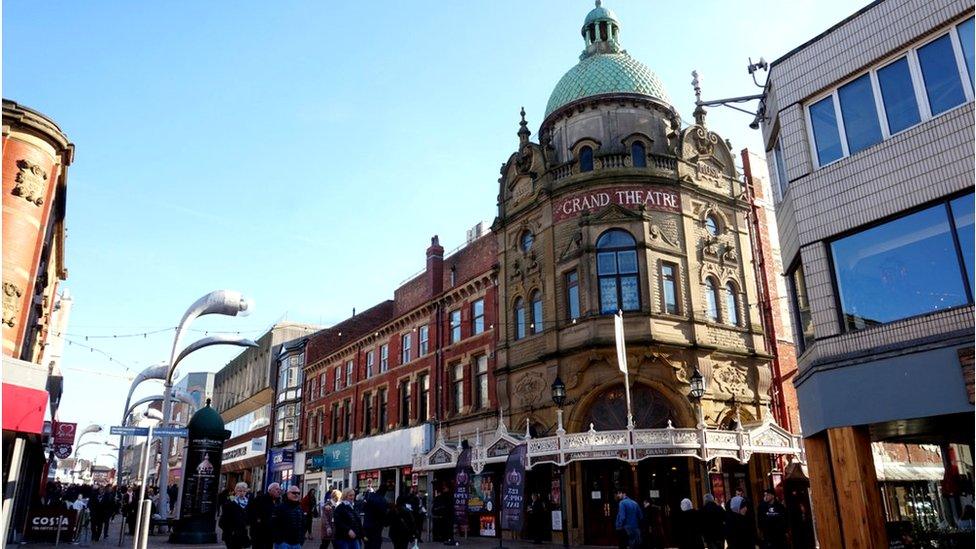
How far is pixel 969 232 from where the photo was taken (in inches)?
419

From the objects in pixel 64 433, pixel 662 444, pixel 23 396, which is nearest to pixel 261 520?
pixel 23 396

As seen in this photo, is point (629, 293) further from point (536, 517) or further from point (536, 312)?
point (536, 517)

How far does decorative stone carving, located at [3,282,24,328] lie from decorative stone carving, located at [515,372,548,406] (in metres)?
16.6

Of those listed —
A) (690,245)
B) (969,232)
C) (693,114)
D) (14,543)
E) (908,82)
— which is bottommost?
(14,543)

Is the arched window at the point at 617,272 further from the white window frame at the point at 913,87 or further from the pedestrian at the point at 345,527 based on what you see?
the pedestrian at the point at 345,527

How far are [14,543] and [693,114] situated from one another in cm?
2839

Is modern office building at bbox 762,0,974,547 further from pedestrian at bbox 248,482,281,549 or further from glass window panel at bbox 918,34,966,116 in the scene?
pedestrian at bbox 248,482,281,549

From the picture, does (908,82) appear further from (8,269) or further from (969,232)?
(8,269)

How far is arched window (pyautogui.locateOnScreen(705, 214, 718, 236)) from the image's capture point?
27.1 meters

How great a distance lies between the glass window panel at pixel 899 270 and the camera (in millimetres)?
10977

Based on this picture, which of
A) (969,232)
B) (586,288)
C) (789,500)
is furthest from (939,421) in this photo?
(586,288)

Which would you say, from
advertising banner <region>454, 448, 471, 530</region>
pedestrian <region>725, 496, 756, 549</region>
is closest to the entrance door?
advertising banner <region>454, 448, 471, 530</region>

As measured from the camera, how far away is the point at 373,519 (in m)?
13.3

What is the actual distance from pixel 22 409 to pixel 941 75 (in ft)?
61.9
